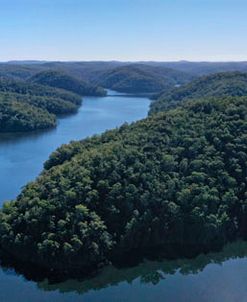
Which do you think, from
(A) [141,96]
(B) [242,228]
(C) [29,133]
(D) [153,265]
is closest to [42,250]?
(D) [153,265]

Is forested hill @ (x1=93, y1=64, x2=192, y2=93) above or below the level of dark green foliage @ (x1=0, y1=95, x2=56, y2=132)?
above

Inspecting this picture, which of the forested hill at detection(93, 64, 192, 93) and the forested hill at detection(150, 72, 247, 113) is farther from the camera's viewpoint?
the forested hill at detection(93, 64, 192, 93)

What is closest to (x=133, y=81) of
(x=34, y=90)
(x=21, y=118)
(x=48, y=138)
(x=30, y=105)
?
(x=34, y=90)

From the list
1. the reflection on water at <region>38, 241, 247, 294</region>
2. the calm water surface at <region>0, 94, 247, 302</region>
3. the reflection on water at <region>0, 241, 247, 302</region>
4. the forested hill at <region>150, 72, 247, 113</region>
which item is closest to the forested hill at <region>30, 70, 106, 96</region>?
the forested hill at <region>150, 72, 247, 113</region>

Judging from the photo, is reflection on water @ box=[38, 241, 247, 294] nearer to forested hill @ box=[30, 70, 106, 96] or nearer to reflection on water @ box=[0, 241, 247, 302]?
reflection on water @ box=[0, 241, 247, 302]

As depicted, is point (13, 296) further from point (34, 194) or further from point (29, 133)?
point (29, 133)

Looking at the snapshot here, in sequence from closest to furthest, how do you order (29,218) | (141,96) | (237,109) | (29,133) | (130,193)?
(29,218)
(130,193)
(237,109)
(29,133)
(141,96)
